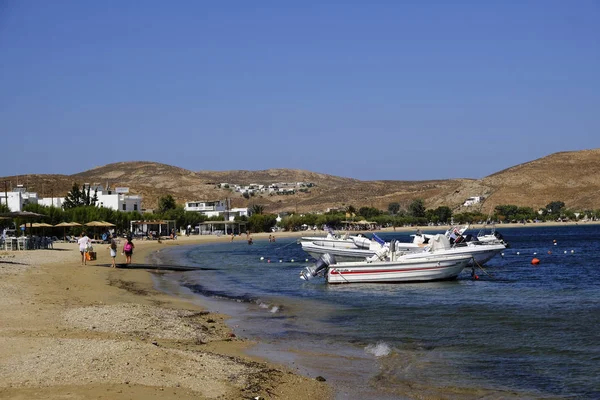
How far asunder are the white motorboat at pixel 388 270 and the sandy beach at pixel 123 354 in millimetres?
10962

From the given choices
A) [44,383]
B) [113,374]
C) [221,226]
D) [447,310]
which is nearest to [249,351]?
[113,374]

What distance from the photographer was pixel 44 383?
9.27m

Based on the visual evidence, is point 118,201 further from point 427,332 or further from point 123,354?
point 123,354

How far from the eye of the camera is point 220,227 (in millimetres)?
132500

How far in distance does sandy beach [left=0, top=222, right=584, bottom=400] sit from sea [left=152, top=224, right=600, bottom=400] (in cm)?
90

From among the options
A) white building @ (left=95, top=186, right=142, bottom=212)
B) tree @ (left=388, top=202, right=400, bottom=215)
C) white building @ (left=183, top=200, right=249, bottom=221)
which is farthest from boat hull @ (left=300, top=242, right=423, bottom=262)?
tree @ (left=388, top=202, right=400, bottom=215)

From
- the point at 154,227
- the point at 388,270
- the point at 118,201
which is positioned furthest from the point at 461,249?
the point at 118,201

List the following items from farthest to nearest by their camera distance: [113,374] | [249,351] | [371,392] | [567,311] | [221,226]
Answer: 1. [221,226]
2. [567,311]
3. [249,351]
4. [371,392]
5. [113,374]

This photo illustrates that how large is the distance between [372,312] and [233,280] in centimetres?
1345

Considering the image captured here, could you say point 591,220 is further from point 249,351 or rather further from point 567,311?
point 249,351

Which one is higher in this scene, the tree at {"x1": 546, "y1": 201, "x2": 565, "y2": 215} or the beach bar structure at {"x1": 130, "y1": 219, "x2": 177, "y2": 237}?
the tree at {"x1": 546, "y1": 201, "x2": 565, "y2": 215}

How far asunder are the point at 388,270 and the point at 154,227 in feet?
283

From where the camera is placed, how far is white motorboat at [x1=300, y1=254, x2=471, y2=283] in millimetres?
30797

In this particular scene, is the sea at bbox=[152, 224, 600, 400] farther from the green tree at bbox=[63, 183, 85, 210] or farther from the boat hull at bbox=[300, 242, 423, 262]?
the green tree at bbox=[63, 183, 85, 210]
